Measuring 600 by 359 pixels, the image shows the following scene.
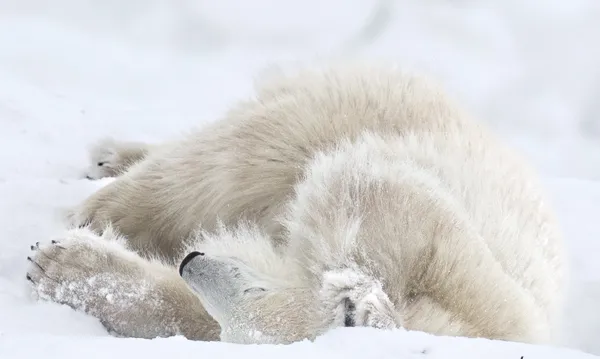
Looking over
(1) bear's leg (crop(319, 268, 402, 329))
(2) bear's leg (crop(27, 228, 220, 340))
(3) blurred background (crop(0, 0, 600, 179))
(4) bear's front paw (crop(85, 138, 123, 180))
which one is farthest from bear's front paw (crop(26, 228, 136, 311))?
(3) blurred background (crop(0, 0, 600, 179))

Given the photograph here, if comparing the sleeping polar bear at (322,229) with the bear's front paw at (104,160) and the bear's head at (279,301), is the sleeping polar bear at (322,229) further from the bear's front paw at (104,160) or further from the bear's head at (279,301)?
the bear's front paw at (104,160)

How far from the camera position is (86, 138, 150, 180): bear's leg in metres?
4.14

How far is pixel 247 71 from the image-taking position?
5961 millimetres

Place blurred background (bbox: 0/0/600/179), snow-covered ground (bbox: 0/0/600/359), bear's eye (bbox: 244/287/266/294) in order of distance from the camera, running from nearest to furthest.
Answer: bear's eye (bbox: 244/287/266/294), snow-covered ground (bbox: 0/0/600/359), blurred background (bbox: 0/0/600/179)

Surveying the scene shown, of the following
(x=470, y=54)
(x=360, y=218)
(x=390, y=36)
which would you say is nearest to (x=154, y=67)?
(x=390, y=36)

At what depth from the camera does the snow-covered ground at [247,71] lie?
3.84m

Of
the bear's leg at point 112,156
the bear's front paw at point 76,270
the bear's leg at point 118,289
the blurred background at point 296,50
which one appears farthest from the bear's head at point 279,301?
the blurred background at point 296,50

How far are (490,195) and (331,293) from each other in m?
0.99

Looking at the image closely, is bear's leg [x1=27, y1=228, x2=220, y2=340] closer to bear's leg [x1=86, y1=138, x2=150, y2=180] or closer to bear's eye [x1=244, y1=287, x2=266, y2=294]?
bear's eye [x1=244, y1=287, x2=266, y2=294]

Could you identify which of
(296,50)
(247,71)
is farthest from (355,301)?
(296,50)

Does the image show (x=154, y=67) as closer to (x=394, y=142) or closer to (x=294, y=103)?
(x=294, y=103)

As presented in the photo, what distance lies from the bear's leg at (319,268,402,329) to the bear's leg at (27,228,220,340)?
0.59 m

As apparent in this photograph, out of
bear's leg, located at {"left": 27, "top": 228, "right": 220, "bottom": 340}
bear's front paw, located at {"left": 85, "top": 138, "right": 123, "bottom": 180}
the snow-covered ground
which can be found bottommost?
bear's leg, located at {"left": 27, "top": 228, "right": 220, "bottom": 340}

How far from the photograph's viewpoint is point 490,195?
265 cm
